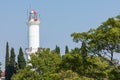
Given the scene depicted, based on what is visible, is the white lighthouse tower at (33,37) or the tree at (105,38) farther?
the white lighthouse tower at (33,37)

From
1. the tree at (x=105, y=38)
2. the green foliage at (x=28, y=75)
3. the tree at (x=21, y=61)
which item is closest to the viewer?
the tree at (x=105, y=38)

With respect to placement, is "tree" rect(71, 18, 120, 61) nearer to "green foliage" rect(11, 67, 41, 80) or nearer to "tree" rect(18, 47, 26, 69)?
"green foliage" rect(11, 67, 41, 80)

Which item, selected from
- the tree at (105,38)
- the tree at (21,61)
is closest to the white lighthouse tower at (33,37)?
the tree at (21,61)

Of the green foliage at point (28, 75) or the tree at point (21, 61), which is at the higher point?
the tree at point (21, 61)

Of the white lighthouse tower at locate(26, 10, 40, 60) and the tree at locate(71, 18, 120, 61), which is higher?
the white lighthouse tower at locate(26, 10, 40, 60)

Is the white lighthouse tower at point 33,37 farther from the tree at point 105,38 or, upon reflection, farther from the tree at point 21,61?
the tree at point 105,38

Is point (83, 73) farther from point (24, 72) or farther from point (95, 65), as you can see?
point (24, 72)

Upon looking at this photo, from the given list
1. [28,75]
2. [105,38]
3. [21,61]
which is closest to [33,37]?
[21,61]

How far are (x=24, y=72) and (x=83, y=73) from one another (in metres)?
17.7

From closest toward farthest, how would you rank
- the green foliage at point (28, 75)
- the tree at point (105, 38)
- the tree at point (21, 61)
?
the tree at point (105, 38), the green foliage at point (28, 75), the tree at point (21, 61)

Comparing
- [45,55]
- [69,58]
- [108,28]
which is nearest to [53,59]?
[45,55]

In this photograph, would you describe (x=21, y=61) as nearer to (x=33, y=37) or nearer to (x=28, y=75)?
(x=33, y=37)

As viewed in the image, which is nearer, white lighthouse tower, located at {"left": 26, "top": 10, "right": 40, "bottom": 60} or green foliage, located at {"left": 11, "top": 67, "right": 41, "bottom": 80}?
green foliage, located at {"left": 11, "top": 67, "right": 41, "bottom": 80}

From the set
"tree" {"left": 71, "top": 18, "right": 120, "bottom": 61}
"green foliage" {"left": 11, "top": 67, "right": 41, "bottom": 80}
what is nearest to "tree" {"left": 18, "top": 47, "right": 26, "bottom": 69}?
"green foliage" {"left": 11, "top": 67, "right": 41, "bottom": 80}
